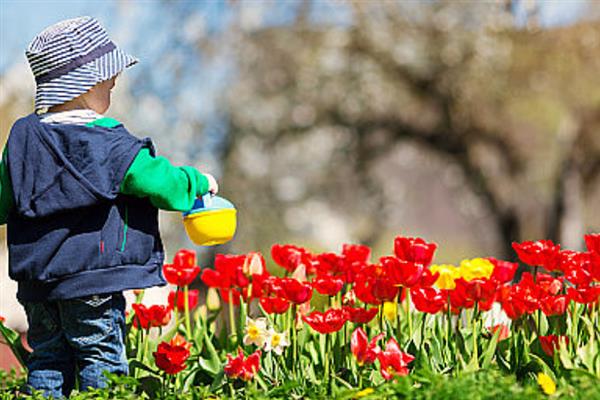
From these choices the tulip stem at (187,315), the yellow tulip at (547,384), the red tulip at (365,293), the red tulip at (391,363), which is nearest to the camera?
the yellow tulip at (547,384)

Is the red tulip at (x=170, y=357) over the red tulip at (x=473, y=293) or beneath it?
beneath

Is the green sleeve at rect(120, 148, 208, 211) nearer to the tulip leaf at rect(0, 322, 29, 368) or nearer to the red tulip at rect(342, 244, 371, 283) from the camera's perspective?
the red tulip at rect(342, 244, 371, 283)

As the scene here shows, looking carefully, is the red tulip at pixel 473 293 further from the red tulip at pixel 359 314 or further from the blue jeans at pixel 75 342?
the blue jeans at pixel 75 342

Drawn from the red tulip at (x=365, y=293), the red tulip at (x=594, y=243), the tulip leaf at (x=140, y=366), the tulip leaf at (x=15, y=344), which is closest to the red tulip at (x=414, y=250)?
the red tulip at (x=365, y=293)

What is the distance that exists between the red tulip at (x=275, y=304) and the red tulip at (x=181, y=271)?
1.28 ft

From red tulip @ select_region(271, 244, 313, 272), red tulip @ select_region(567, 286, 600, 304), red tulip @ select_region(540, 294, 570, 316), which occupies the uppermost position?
red tulip @ select_region(271, 244, 313, 272)

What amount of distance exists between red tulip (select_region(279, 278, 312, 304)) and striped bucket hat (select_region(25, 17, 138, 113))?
75cm

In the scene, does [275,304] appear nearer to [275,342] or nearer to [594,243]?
[275,342]

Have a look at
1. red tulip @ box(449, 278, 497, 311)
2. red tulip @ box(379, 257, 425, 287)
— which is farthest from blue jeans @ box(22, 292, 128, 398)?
red tulip @ box(449, 278, 497, 311)

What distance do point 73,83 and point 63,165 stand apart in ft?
0.79

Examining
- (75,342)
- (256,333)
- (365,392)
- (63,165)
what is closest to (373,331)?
(256,333)

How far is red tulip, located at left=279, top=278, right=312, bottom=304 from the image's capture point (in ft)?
8.70

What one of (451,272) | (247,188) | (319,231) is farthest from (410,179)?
(451,272)

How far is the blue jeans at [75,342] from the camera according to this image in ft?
8.77
